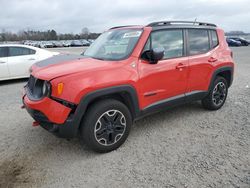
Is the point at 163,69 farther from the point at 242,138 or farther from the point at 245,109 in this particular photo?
the point at 245,109

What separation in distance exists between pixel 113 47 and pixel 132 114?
3.87 feet

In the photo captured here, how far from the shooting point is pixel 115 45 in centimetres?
366

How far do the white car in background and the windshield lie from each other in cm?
467

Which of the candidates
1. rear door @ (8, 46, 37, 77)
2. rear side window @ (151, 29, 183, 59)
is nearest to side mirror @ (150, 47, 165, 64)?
rear side window @ (151, 29, 183, 59)

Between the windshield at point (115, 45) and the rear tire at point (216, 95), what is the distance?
7.09 ft

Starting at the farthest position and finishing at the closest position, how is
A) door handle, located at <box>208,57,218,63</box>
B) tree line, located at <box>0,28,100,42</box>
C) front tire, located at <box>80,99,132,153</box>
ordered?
tree line, located at <box>0,28,100,42</box> < door handle, located at <box>208,57,218,63</box> < front tire, located at <box>80,99,132,153</box>

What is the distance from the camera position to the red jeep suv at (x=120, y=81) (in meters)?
2.78

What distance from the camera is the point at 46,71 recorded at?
301 cm

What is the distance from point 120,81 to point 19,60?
6.00 m

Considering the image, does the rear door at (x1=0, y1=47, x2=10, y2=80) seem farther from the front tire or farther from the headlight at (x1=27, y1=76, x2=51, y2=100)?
the front tire

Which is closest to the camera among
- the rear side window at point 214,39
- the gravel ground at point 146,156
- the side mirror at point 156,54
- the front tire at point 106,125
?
the gravel ground at point 146,156

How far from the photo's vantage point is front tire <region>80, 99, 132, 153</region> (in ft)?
9.64

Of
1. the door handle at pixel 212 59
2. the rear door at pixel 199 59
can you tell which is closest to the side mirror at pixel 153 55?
the rear door at pixel 199 59

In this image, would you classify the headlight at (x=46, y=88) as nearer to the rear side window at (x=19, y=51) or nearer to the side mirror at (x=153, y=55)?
the side mirror at (x=153, y=55)
